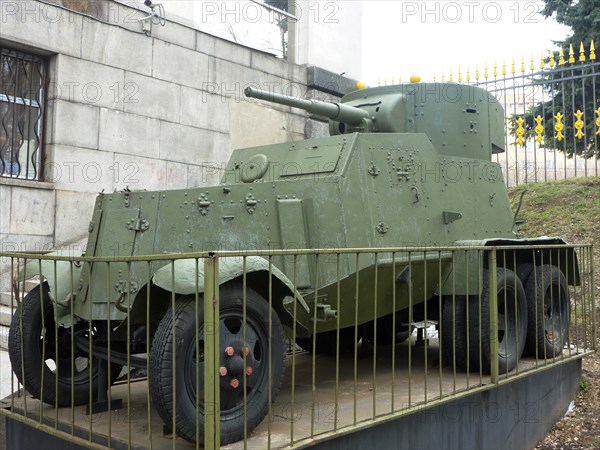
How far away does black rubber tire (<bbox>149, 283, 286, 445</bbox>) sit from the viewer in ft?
11.6

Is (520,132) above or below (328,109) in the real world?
above

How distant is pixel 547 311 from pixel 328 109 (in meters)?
3.03

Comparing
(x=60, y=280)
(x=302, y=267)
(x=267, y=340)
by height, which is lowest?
(x=267, y=340)

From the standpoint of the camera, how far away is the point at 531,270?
653 centimetres

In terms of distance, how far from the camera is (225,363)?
3.73 meters

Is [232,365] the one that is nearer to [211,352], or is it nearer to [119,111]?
[211,352]

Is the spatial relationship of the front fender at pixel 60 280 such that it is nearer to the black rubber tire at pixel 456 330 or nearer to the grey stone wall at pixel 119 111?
the black rubber tire at pixel 456 330

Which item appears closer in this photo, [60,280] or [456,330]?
[60,280]

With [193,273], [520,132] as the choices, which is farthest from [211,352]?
[520,132]

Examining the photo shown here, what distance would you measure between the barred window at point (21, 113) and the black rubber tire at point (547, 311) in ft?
19.5

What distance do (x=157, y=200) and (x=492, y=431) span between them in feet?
10.3

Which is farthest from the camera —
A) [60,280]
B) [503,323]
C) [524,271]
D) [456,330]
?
[524,271]

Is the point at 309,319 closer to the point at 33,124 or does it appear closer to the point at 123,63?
the point at 33,124

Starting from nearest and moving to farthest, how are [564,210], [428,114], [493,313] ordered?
1. [493,313]
2. [428,114]
3. [564,210]
